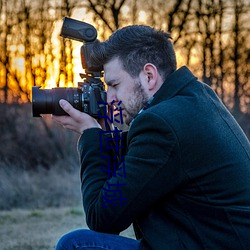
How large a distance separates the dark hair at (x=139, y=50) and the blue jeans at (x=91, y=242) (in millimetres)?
669

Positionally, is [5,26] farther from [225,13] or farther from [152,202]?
[152,202]

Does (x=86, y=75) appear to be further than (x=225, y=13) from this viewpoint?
No

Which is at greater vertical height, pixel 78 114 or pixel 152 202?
pixel 78 114

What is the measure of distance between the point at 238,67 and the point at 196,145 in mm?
9638

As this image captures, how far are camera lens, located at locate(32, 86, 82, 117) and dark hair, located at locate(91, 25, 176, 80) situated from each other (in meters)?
0.27

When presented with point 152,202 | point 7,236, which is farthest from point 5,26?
point 152,202

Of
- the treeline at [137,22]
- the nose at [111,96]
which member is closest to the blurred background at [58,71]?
the treeline at [137,22]

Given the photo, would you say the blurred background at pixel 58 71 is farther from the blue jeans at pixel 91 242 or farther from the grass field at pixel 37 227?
the blue jeans at pixel 91 242

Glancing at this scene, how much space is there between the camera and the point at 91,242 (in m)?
2.37

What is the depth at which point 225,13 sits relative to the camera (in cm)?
1119

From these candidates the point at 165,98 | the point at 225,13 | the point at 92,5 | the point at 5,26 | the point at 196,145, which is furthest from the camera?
the point at 225,13

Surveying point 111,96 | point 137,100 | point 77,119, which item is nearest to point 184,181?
point 137,100

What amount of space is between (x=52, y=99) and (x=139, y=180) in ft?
2.24

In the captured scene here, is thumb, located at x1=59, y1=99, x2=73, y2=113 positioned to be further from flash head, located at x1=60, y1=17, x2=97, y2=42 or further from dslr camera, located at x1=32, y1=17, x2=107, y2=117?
flash head, located at x1=60, y1=17, x2=97, y2=42
